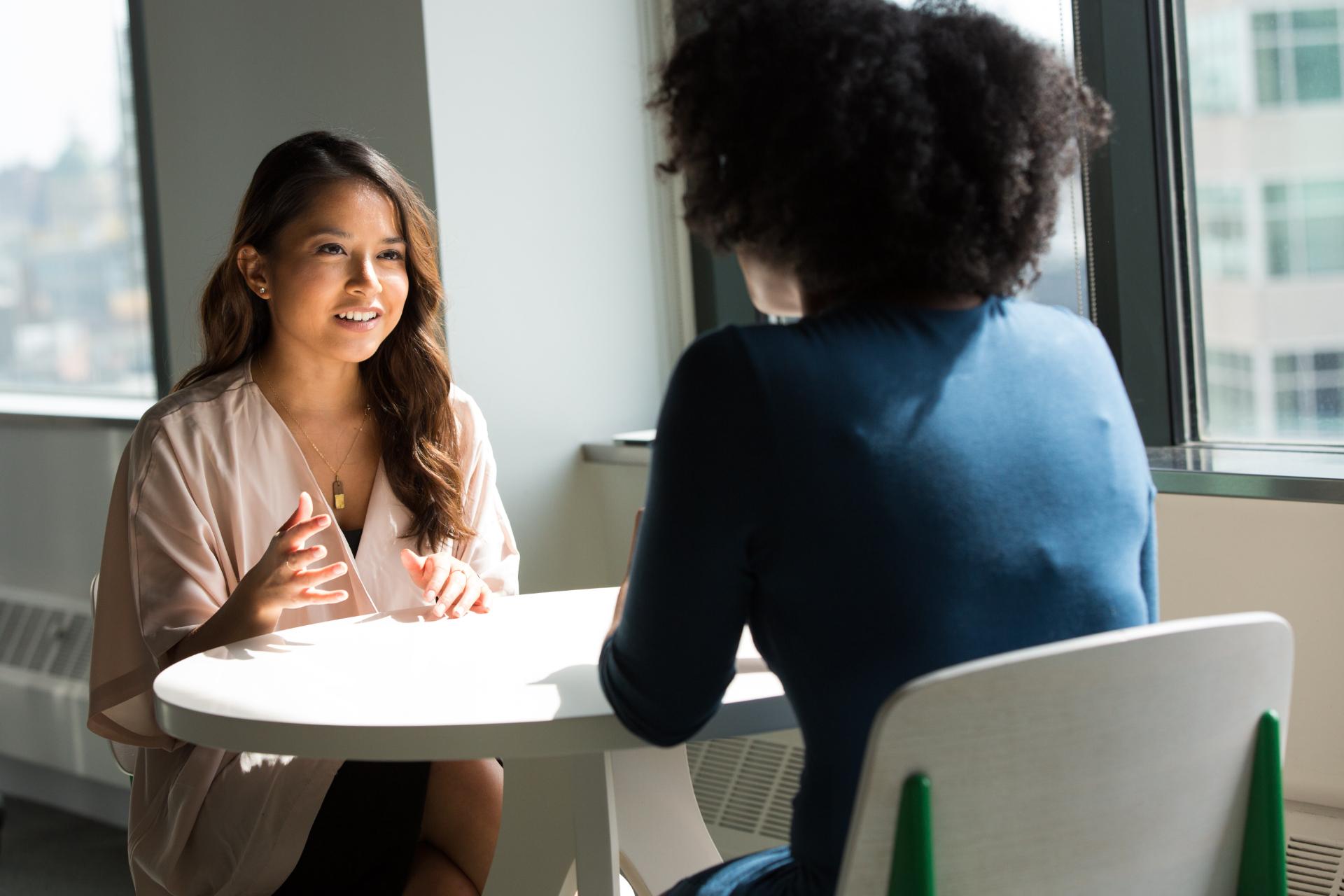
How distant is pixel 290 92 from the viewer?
309cm

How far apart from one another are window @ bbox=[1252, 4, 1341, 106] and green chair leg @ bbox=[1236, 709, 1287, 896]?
1.44 metres

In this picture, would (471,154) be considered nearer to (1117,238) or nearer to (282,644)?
(1117,238)

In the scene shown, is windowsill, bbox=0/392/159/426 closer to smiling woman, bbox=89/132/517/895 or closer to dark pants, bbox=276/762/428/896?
smiling woman, bbox=89/132/517/895

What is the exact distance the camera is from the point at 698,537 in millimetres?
987

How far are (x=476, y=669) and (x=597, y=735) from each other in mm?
282

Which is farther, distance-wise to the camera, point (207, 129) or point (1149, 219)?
point (207, 129)

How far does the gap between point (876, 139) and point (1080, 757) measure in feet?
1.53

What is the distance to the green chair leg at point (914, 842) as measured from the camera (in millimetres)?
891

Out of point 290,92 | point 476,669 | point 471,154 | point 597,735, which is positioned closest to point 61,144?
point 290,92

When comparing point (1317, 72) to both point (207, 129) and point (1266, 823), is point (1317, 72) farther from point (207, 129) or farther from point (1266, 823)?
point (207, 129)

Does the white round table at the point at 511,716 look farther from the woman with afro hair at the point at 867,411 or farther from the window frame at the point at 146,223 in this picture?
the window frame at the point at 146,223

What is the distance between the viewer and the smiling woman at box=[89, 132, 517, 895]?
1677 millimetres

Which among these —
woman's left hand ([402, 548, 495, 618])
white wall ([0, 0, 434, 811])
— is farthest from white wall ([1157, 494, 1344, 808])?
white wall ([0, 0, 434, 811])

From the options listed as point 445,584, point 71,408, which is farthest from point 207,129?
point 445,584
